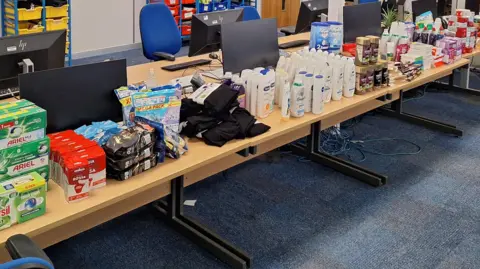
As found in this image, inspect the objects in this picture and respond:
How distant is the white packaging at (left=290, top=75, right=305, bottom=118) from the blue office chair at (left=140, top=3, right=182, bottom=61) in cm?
170

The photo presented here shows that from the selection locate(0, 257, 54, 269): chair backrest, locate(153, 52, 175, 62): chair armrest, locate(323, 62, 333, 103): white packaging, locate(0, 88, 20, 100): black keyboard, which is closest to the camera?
locate(0, 257, 54, 269): chair backrest

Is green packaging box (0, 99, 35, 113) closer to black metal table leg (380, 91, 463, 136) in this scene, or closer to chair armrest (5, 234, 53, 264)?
chair armrest (5, 234, 53, 264)

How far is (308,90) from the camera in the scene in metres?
2.74

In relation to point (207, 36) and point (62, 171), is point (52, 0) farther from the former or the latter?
point (62, 171)

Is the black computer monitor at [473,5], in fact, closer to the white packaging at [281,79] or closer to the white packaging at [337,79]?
the white packaging at [337,79]

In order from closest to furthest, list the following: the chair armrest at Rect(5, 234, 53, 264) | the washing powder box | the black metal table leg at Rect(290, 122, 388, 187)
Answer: the chair armrest at Rect(5, 234, 53, 264) < the washing powder box < the black metal table leg at Rect(290, 122, 388, 187)

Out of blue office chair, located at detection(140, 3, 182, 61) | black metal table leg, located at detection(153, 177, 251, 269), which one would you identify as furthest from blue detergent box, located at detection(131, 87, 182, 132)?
blue office chair, located at detection(140, 3, 182, 61)

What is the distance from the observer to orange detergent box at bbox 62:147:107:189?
1823 millimetres

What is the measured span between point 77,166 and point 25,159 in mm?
178

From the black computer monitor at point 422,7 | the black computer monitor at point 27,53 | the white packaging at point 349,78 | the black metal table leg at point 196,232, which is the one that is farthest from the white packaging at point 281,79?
the black computer monitor at point 422,7

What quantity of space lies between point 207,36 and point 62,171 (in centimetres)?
181

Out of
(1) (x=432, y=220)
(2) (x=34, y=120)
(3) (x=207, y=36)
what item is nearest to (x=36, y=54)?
(2) (x=34, y=120)

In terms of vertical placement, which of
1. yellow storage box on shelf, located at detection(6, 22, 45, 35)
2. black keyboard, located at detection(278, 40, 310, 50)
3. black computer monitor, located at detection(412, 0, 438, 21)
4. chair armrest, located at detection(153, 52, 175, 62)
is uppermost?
black computer monitor, located at detection(412, 0, 438, 21)

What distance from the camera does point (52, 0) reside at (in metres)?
5.66
